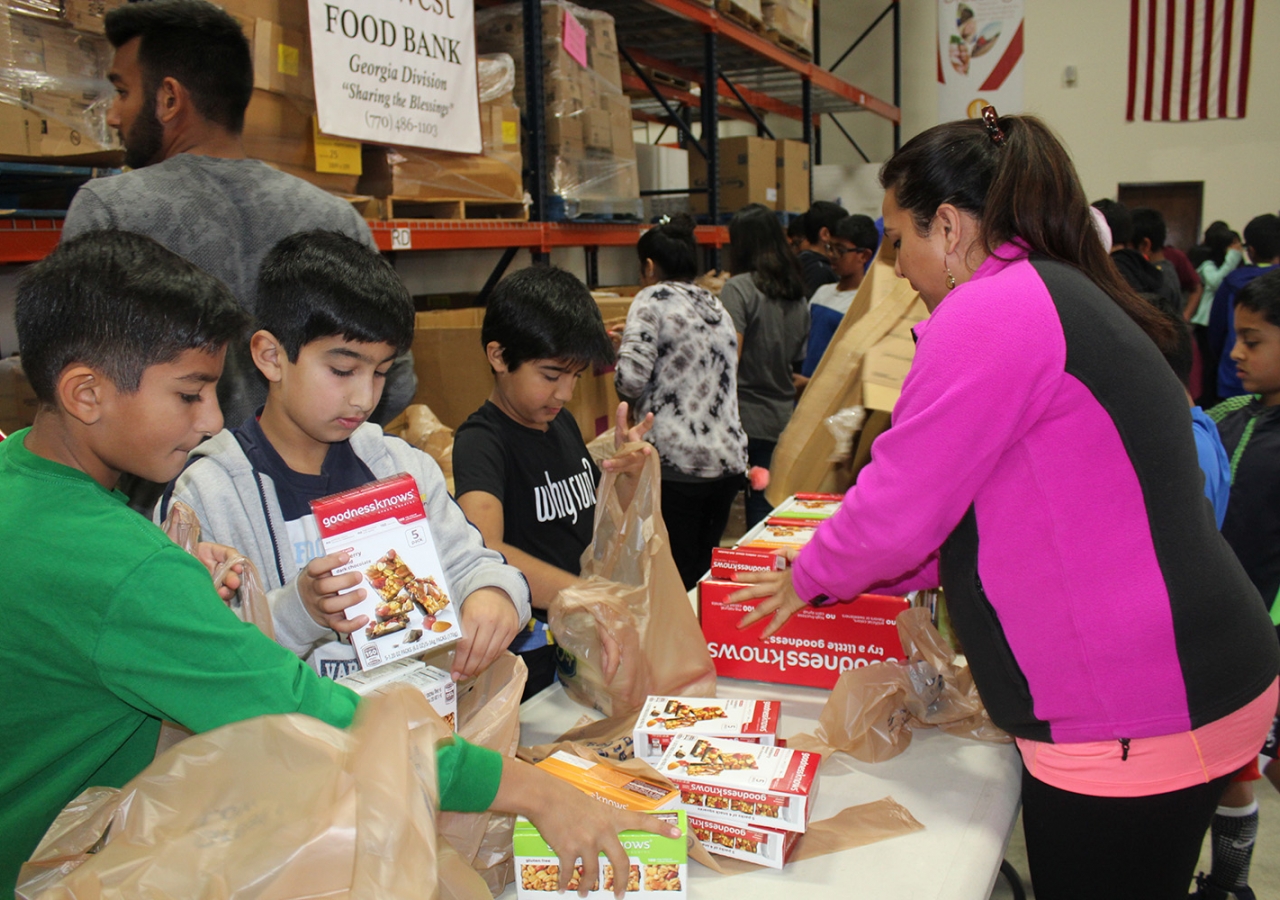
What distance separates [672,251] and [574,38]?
42.1 inches

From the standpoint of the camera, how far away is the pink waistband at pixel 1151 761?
45.2 inches

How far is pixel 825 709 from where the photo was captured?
4.66 feet

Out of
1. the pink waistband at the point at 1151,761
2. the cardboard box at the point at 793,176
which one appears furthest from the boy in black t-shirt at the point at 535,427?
the cardboard box at the point at 793,176

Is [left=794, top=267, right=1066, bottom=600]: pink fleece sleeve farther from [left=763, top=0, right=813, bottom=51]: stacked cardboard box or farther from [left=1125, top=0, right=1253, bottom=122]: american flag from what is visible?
[left=1125, top=0, right=1253, bottom=122]: american flag

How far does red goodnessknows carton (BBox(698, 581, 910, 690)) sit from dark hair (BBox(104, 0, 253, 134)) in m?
1.37

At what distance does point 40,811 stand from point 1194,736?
50.2 inches

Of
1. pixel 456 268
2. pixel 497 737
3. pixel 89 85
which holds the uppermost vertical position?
pixel 89 85

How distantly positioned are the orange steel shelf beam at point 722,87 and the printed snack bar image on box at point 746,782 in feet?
18.8

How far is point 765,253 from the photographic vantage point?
3.85 m

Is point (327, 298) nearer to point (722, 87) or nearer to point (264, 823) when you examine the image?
point (264, 823)

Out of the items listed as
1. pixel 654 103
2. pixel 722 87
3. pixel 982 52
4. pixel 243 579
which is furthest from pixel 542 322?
pixel 654 103

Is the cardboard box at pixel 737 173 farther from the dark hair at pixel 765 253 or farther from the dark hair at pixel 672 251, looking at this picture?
the dark hair at pixel 672 251

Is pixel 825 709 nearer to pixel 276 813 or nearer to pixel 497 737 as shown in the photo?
pixel 497 737

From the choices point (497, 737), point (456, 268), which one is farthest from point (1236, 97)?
point (497, 737)
